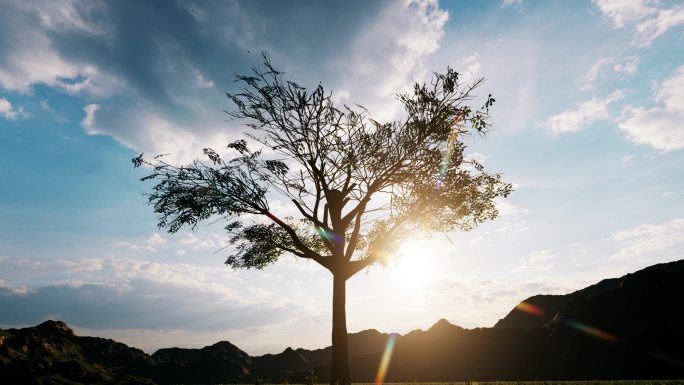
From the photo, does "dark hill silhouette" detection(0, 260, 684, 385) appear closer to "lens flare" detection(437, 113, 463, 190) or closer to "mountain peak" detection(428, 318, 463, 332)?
"mountain peak" detection(428, 318, 463, 332)

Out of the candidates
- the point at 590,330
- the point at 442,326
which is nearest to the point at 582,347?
the point at 590,330

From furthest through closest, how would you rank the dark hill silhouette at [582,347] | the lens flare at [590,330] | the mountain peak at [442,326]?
the mountain peak at [442,326]
the lens flare at [590,330]
the dark hill silhouette at [582,347]

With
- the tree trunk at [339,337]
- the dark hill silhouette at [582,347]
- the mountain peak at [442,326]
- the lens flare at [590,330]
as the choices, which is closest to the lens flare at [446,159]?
the tree trunk at [339,337]

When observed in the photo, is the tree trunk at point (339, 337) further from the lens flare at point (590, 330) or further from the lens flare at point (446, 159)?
the lens flare at point (590, 330)

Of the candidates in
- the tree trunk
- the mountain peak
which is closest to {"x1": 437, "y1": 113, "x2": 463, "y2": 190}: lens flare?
the tree trunk

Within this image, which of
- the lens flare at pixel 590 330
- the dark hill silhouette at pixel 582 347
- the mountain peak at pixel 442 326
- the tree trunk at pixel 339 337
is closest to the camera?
the tree trunk at pixel 339 337

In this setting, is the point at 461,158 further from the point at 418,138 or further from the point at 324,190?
the point at 324,190

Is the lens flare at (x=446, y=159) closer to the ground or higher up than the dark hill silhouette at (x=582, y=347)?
higher up

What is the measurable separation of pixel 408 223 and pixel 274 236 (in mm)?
8078

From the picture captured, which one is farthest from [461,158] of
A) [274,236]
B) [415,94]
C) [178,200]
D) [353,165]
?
[178,200]

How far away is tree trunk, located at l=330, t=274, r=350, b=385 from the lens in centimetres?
1969

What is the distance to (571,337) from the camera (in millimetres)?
133875

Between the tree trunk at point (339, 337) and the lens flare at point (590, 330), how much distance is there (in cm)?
14209

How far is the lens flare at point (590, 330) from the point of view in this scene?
5133 inches
